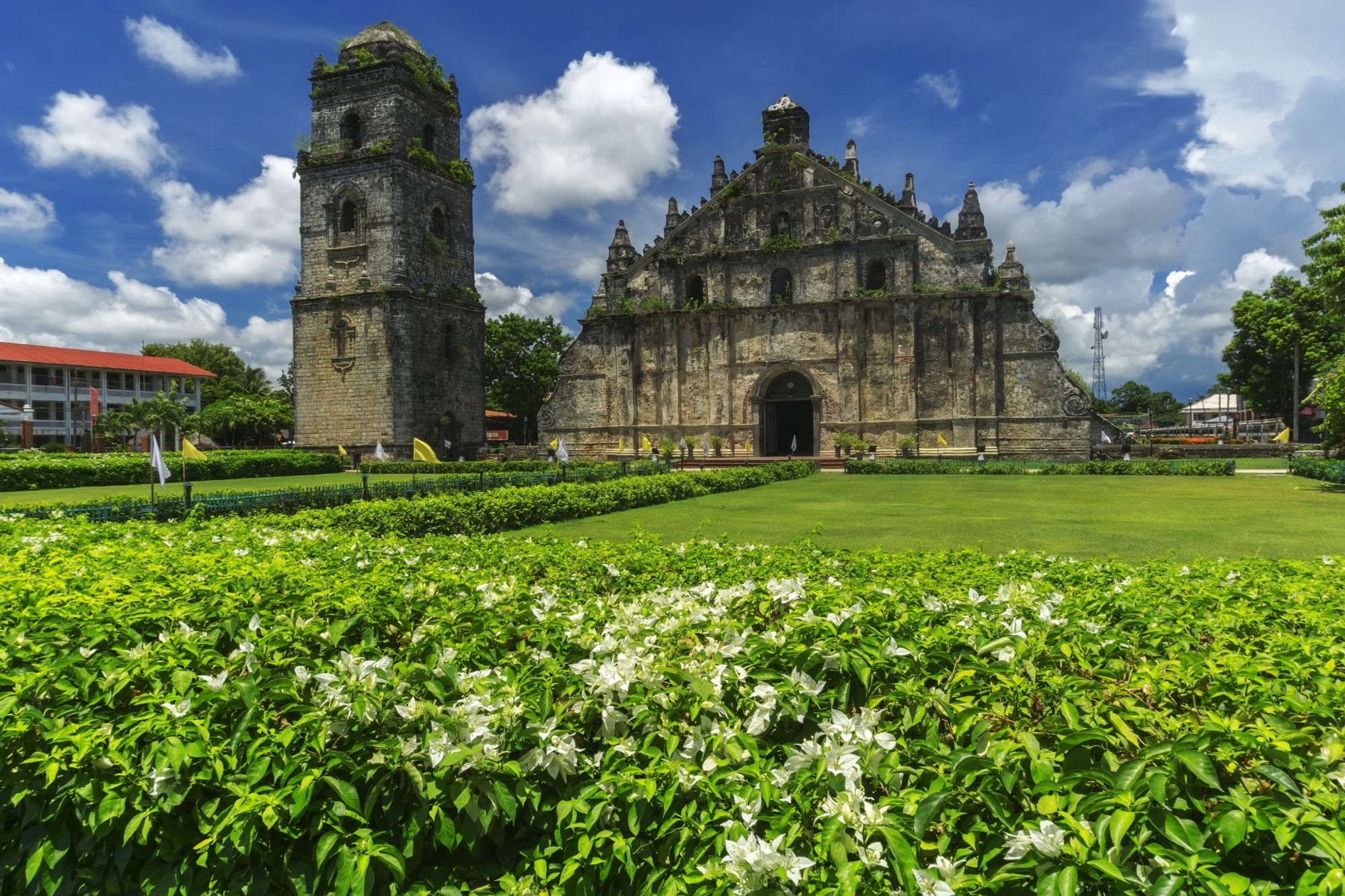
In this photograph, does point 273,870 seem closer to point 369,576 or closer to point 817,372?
point 369,576

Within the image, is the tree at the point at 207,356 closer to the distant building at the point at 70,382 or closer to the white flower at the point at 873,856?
the distant building at the point at 70,382

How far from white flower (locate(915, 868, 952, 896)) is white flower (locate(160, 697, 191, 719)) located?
232cm

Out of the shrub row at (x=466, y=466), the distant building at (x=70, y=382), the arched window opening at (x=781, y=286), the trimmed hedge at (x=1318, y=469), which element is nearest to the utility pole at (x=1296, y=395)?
the trimmed hedge at (x=1318, y=469)

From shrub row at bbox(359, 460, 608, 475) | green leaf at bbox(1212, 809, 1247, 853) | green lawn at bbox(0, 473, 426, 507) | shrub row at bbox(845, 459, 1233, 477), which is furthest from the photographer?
shrub row at bbox(359, 460, 608, 475)

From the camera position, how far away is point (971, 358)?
30953mm

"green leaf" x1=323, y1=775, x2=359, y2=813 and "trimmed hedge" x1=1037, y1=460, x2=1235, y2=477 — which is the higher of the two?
"green leaf" x1=323, y1=775, x2=359, y2=813

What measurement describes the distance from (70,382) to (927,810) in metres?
74.6

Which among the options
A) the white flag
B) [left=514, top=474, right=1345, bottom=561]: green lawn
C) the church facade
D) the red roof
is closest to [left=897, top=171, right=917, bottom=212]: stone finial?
the church facade

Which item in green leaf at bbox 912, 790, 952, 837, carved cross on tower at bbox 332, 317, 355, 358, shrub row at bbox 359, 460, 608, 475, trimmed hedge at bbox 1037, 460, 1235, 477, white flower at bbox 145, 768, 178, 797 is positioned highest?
carved cross on tower at bbox 332, 317, 355, 358

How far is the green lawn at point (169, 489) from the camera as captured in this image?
1764 centimetres

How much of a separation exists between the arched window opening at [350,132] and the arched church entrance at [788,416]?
2217 cm

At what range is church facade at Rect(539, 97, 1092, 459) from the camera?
30844mm

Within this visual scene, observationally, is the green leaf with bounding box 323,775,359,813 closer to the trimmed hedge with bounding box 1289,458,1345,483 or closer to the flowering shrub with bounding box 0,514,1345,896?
the flowering shrub with bounding box 0,514,1345,896

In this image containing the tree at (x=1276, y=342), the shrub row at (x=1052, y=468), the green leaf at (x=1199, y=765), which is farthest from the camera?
the tree at (x=1276, y=342)
